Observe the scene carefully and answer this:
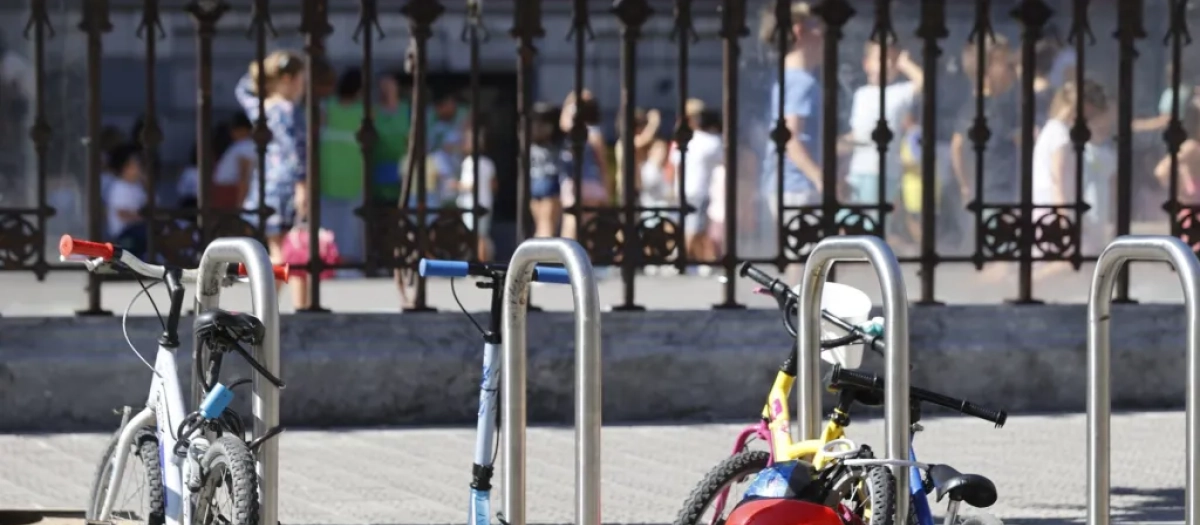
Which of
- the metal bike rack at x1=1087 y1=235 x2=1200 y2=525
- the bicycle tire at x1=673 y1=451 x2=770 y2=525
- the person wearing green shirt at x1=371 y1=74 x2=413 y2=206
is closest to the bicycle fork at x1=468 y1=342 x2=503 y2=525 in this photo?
the bicycle tire at x1=673 y1=451 x2=770 y2=525

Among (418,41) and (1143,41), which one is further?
(1143,41)

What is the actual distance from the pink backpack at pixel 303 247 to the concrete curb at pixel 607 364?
0.32 m

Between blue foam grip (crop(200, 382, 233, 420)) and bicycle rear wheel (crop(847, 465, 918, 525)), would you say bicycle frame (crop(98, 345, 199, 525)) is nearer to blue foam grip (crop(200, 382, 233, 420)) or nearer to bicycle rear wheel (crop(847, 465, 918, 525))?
blue foam grip (crop(200, 382, 233, 420))

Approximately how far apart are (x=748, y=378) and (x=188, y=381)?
8.00 feet

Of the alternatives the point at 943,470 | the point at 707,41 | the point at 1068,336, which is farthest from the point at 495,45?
the point at 943,470

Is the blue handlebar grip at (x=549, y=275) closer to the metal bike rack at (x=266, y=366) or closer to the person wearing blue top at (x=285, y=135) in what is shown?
the metal bike rack at (x=266, y=366)

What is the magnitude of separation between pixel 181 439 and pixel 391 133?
6419 mm

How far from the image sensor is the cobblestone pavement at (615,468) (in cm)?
788

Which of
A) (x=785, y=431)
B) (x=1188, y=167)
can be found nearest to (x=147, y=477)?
(x=785, y=431)

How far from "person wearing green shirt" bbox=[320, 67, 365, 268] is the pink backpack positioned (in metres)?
0.06

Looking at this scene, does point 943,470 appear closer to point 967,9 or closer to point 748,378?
point 748,378

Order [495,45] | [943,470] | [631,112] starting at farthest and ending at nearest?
[495,45] → [631,112] → [943,470]

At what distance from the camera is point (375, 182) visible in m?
10.4

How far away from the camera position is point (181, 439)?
235 inches
